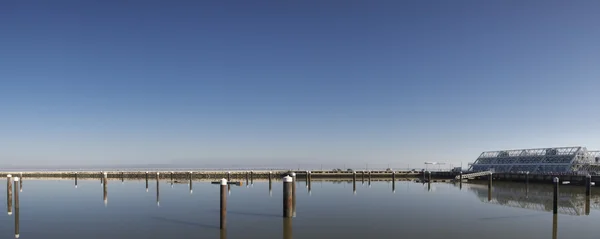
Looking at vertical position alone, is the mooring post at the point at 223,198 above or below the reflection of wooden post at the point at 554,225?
above

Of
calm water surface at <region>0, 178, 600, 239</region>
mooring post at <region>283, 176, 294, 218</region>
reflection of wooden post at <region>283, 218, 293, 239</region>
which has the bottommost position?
calm water surface at <region>0, 178, 600, 239</region>

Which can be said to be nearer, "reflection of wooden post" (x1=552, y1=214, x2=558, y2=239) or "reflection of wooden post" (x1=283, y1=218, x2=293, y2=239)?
"reflection of wooden post" (x1=283, y1=218, x2=293, y2=239)

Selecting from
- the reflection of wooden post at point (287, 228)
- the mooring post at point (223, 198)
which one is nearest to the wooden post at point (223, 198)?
the mooring post at point (223, 198)

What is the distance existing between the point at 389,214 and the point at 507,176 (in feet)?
158

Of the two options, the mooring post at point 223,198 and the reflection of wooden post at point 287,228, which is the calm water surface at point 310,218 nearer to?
the reflection of wooden post at point 287,228

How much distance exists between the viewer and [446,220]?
103ft

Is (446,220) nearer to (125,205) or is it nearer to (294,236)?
(294,236)

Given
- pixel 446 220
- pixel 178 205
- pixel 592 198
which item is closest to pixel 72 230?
pixel 178 205

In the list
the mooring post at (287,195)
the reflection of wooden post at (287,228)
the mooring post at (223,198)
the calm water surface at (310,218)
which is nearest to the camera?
the mooring post at (223,198)

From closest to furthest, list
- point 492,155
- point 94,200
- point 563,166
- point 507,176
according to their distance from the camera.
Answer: point 94,200, point 507,176, point 563,166, point 492,155

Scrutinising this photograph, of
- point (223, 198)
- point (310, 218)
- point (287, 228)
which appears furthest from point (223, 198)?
point (310, 218)

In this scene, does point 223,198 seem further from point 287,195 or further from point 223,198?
point 287,195

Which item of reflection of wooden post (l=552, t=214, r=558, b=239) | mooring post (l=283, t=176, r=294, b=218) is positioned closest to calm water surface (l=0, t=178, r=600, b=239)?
reflection of wooden post (l=552, t=214, r=558, b=239)

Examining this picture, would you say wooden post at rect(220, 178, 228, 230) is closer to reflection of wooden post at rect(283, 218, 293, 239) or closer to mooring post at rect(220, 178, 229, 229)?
mooring post at rect(220, 178, 229, 229)
